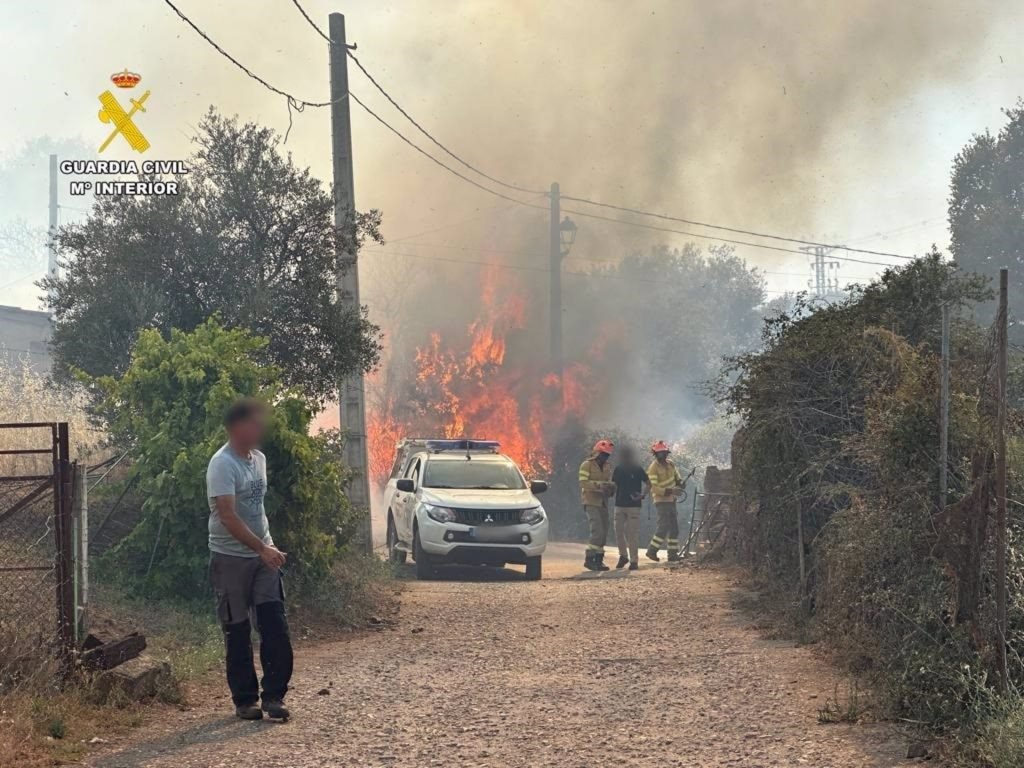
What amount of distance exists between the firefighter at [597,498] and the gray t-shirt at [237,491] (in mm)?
11504

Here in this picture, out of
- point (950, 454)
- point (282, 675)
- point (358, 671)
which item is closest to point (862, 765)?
point (950, 454)

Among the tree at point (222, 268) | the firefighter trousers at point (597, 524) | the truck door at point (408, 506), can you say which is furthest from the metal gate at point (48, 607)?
the firefighter trousers at point (597, 524)

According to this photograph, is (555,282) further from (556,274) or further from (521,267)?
(521,267)

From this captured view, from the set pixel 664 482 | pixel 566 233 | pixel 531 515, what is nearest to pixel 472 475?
pixel 531 515

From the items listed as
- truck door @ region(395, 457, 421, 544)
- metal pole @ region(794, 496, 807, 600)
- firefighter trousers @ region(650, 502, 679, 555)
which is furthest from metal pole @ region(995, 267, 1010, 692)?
firefighter trousers @ region(650, 502, 679, 555)

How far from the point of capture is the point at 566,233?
3856 centimetres

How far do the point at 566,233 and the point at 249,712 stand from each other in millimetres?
31937

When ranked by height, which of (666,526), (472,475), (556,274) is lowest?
(666,526)

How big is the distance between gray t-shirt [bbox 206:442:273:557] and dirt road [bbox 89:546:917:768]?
3.33 feet

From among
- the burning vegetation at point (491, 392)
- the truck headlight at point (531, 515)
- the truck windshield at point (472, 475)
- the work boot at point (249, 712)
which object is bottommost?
the work boot at point (249, 712)

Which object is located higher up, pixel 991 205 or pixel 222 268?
pixel 991 205

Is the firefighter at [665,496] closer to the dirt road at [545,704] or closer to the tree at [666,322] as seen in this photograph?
the dirt road at [545,704]

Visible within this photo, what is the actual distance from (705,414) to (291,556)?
5096 centimetres

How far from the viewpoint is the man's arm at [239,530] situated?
7277mm
